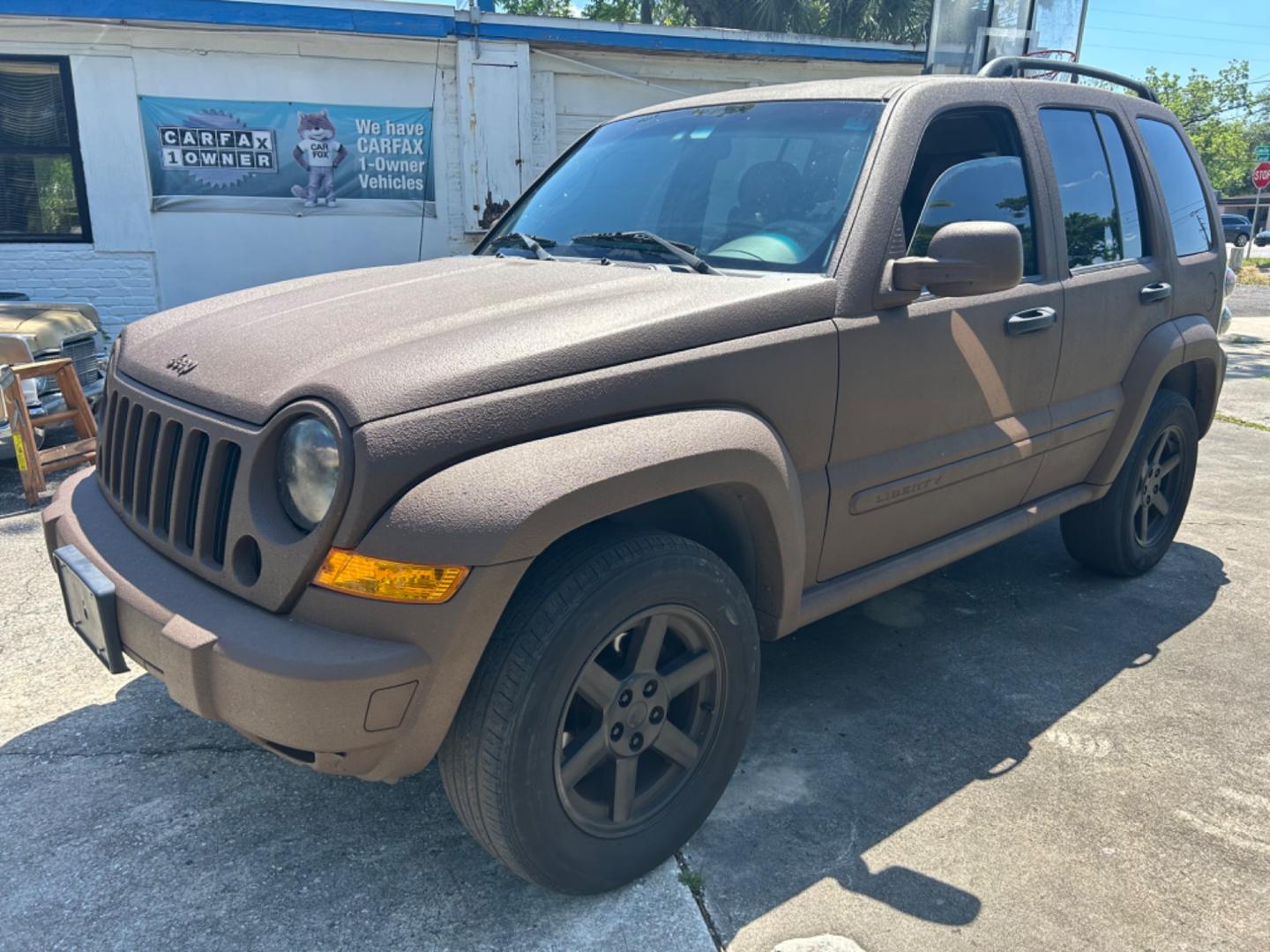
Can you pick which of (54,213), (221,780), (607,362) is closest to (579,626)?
(607,362)

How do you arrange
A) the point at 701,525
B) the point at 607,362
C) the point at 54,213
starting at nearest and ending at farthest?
the point at 607,362
the point at 701,525
the point at 54,213

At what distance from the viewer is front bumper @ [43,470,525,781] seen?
6.16ft

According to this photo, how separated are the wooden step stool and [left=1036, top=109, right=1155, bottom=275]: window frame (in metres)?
5.03

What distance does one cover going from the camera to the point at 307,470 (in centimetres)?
202

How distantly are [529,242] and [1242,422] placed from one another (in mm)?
6893

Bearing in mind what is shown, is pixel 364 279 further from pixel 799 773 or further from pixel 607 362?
pixel 799 773

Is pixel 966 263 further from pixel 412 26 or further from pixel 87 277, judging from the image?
pixel 87 277

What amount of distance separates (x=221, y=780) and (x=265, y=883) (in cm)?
53

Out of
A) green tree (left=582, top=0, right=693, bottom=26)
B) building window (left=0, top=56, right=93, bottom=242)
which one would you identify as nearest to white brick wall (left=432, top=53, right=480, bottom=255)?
building window (left=0, top=56, right=93, bottom=242)

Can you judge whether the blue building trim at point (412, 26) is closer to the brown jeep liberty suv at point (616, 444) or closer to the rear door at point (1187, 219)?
the brown jeep liberty suv at point (616, 444)

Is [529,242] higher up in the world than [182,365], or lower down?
higher up

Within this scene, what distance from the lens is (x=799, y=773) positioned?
2914 millimetres

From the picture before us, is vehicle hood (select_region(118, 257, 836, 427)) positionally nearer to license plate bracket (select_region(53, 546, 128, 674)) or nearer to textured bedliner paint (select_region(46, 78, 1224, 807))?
textured bedliner paint (select_region(46, 78, 1224, 807))

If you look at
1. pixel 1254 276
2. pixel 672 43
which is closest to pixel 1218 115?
pixel 1254 276
